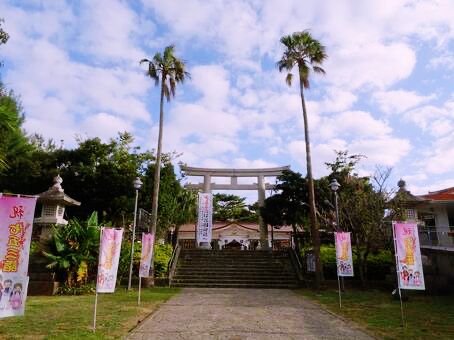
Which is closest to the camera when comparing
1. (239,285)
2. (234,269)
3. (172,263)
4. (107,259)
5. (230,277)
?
(107,259)

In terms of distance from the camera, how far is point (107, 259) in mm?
7660

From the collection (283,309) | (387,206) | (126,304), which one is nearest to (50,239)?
(126,304)

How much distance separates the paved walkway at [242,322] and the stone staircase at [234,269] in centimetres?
621

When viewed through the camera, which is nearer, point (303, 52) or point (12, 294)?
point (12, 294)

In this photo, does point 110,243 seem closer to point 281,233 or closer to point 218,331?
point 218,331

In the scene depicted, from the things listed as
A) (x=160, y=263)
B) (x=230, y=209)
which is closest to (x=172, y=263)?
(x=160, y=263)

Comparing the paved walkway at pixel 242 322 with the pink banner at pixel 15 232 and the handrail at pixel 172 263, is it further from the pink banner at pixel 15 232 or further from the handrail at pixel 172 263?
the handrail at pixel 172 263

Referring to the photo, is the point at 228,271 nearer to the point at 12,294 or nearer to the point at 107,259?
the point at 107,259

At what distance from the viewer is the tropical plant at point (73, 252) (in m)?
13.5

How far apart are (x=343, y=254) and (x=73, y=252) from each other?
32.5ft

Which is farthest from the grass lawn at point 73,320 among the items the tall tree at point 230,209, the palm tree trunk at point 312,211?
the tall tree at point 230,209

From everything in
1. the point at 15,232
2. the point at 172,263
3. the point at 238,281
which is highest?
the point at 15,232

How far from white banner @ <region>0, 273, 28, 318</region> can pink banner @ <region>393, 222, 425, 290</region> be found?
7572 millimetres

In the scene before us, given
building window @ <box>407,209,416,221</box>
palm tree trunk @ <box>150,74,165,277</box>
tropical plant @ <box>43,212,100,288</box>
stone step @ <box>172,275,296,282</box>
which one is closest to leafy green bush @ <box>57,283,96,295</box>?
tropical plant @ <box>43,212,100,288</box>
